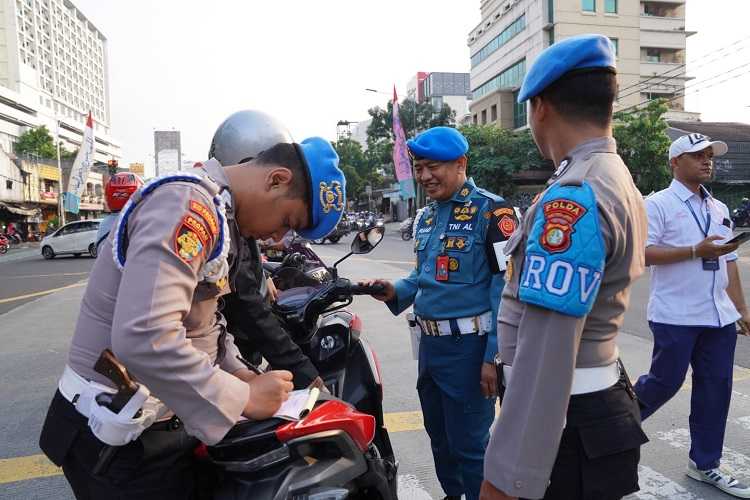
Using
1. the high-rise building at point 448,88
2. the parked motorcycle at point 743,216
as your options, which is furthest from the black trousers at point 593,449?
the high-rise building at point 448,88

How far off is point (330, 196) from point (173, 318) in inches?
21.3

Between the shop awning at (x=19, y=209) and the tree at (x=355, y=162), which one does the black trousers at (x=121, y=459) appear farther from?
the tree at (x=355, y=162)

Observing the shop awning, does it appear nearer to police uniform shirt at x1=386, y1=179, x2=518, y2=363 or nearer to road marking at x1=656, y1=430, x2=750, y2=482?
police uniform shirt at x1=386, y1=179, x2=518, y2=363

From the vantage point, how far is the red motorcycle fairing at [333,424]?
4.27ft

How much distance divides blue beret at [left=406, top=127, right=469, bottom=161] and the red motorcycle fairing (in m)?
1.32

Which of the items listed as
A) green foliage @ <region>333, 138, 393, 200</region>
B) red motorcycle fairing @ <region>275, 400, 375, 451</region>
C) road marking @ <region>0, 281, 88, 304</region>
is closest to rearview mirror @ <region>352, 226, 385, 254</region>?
red motorcycle fairing @ <region>275, 400, 375, 451</region>

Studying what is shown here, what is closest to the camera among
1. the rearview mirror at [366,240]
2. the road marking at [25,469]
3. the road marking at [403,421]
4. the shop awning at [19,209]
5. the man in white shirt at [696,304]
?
the rearview mirror at [366,240]

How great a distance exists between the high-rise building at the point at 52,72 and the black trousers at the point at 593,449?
178ft

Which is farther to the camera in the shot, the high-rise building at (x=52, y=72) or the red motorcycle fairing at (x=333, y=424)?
the high-rise building at (x=52, y=72)

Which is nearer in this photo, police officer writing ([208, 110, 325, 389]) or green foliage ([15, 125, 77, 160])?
police officer writing ([208, 110, 325, 389])

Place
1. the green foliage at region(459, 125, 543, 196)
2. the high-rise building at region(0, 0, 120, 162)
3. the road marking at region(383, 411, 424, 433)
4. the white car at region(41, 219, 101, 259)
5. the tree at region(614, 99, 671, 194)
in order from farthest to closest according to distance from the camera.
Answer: the high-rise building at region(0, 0, 120, 162), the green foliage at region(459, 125, 543, 196), the tree at region(614, 99, 671, 194), the white car at region(41, 219, 101, 259), the road marking at region(383, 411, 424, 433)

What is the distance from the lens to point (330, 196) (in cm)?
142

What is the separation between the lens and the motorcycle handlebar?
2.33 metres

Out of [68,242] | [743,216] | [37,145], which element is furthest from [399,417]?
[37,145]
